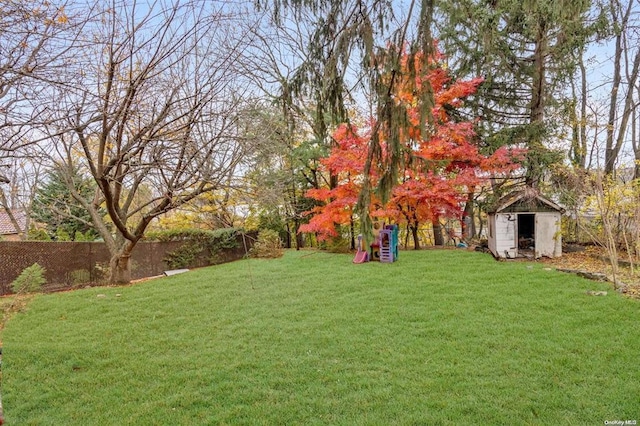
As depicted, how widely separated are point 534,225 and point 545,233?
10.3 inches

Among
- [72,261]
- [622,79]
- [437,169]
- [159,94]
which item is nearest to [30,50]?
[159,94]

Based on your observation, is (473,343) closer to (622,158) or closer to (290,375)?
(290,375)

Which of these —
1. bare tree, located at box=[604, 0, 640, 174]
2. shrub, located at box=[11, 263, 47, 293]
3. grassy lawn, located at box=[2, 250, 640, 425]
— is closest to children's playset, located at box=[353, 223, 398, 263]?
grassy lawn, located at box=[2, 250, 640, 425]

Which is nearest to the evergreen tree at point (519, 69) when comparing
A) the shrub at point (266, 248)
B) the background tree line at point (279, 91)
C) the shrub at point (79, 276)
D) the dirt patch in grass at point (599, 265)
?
the background tree line at point (279, 91)

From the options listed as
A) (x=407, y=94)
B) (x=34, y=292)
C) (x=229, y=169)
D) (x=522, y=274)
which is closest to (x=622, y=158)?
(x=522, y=274)

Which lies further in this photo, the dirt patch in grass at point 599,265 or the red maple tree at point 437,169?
the red maple tree at point 437,169

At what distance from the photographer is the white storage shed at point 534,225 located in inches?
285

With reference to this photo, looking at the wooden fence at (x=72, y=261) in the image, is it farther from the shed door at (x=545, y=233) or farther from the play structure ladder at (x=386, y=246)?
the shed door at (x=545, y=233)

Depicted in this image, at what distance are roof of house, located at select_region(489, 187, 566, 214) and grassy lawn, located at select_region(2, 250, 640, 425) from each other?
183 cm

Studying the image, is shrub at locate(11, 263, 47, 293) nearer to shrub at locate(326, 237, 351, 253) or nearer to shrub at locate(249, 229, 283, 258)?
shrub at locate(249, 229, 283, 258)

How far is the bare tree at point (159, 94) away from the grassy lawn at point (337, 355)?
178 centimetres

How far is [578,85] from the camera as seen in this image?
384 inches

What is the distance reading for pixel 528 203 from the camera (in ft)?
23.9

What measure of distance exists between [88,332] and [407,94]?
177 inches
